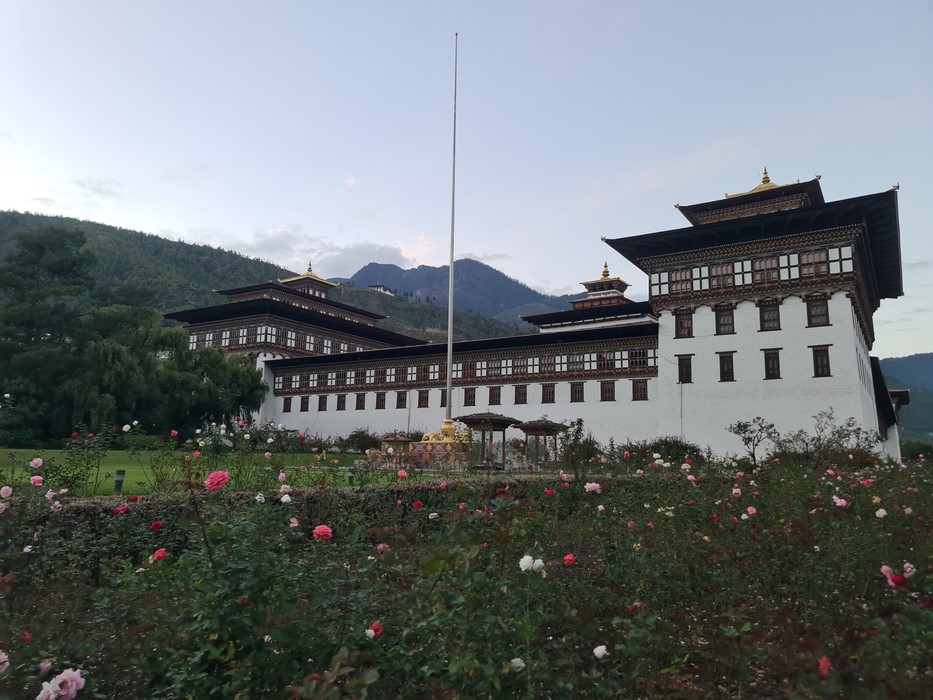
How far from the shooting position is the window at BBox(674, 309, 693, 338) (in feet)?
110

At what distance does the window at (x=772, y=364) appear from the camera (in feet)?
103

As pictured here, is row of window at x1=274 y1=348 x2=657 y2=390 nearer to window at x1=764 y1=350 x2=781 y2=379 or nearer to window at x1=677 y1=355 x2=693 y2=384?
window at x1=677 y1=355 x2=693 y2=384

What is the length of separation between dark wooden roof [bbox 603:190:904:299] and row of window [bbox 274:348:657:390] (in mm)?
5030

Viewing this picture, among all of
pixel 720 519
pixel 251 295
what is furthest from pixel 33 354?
pixel 720 519

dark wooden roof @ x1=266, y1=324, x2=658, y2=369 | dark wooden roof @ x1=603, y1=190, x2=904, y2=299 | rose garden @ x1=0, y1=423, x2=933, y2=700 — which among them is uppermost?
dark wooden roof @ x1=603, y1=190, x2=904, y2=299

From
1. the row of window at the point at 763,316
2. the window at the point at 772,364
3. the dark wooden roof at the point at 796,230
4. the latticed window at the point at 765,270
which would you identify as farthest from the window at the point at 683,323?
the window at the point at 772,364

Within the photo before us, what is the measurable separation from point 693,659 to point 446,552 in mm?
2202

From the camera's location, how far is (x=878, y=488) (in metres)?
8.95

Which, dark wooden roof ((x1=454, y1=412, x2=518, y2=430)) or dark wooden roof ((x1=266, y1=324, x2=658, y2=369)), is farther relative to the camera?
dark wooden roof ((x1=266, y1=324, x2=658, y2=369))

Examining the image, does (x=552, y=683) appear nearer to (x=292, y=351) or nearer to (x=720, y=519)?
(x=720, y=519)

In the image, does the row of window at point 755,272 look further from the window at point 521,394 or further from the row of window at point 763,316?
the window at point 521,394

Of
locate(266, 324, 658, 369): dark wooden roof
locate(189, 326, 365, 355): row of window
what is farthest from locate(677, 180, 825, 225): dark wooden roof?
locate(189, 326, 365, 355): row of window

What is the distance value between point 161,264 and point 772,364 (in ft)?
385

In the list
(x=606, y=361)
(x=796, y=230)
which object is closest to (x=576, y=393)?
(x=606, y=361)
